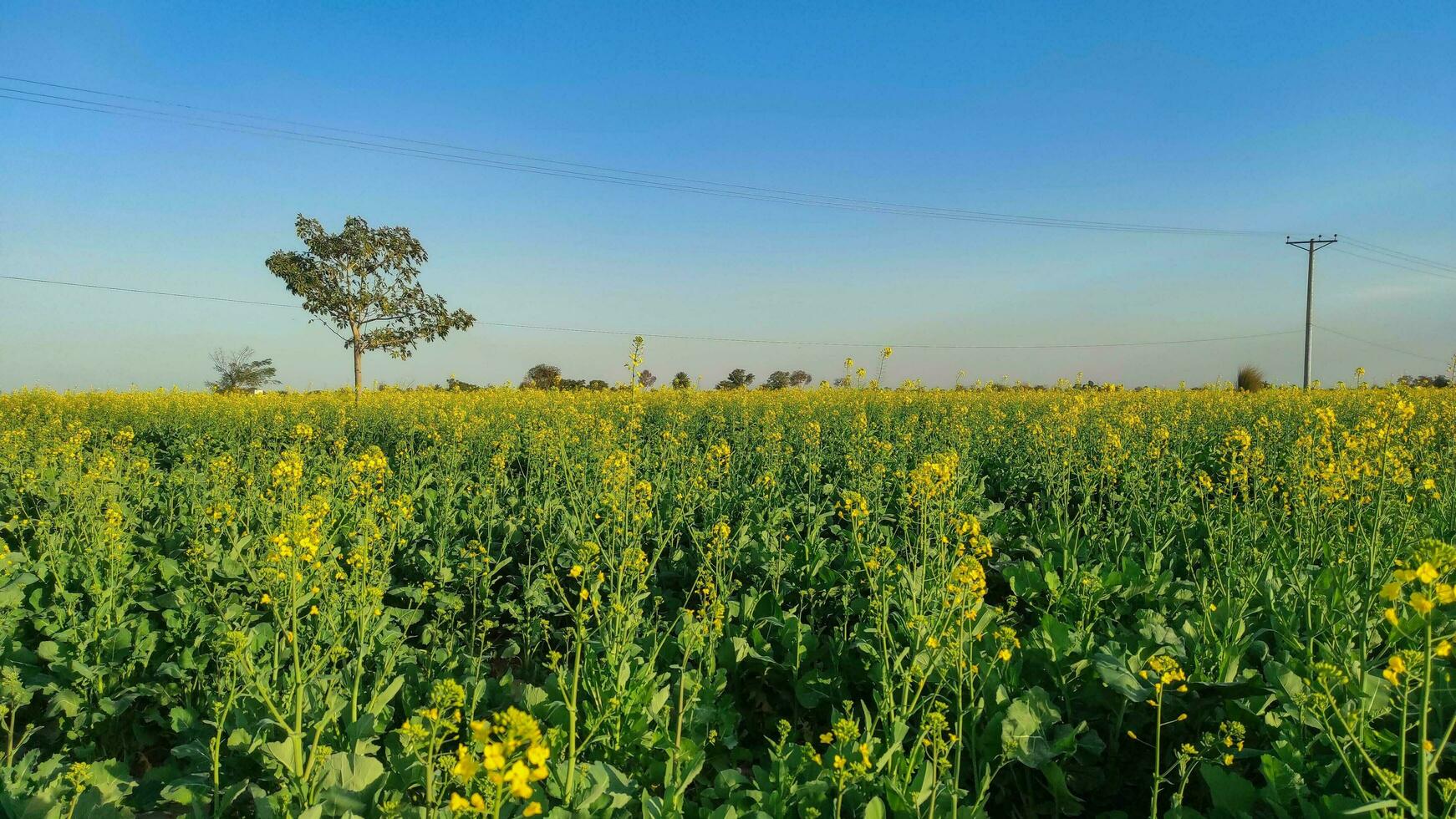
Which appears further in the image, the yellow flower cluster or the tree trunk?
the tree trunk

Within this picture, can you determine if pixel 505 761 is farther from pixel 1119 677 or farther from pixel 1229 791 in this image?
pixel 1119 677

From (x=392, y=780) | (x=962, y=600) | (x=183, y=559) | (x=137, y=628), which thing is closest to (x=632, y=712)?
(x=392, y=780)

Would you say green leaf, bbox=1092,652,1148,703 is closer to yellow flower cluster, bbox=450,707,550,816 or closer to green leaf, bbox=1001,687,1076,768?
green leaf, bbox=1001,687,1076,768

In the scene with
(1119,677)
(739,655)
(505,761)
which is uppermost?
(505,761)

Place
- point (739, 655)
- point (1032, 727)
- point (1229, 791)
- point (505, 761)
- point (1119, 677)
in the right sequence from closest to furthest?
point (505, 761) < point (1229, 791) < point (1032, 727) < point (1119, 677) < point (739, 655)

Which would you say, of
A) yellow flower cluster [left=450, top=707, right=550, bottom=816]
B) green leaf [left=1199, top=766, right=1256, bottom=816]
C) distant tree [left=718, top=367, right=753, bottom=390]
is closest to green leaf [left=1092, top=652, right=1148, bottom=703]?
green leaf [left=1199, top=766, right=1256, bottom=816]

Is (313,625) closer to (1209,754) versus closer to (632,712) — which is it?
(632,712)

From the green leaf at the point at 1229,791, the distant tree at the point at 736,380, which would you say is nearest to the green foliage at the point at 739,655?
the green leaf at the point at 1229,791

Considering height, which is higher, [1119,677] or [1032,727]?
[1119,677]

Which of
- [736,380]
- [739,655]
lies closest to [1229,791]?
[739,655]

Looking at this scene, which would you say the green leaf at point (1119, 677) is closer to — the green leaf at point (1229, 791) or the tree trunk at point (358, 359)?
the green leaf at point (1229, 791)

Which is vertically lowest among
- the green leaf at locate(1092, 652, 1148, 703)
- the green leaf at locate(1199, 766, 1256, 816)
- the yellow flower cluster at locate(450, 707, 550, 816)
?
the green leaf at locate(1199, 766, 1256, 816)

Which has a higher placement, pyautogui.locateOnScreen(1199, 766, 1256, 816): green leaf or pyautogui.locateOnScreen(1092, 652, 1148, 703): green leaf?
pyautogui.locateOnScreen(1092, 652, 1148, 703): green leaf

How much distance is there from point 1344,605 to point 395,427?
12.9 metres
